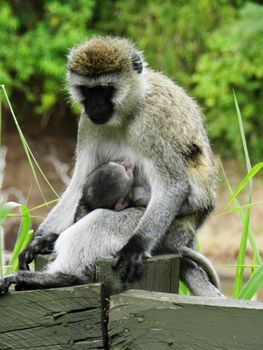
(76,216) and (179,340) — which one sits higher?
(76,216)

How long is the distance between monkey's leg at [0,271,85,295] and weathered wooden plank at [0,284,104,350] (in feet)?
0.85

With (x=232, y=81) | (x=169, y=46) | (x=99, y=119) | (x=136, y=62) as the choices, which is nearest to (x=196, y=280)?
(x=99, y=119)

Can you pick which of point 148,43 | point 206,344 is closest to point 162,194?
point 206,344

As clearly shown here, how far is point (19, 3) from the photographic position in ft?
53.6

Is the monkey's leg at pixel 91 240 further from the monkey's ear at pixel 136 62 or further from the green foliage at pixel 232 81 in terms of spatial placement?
the green foliage at pixel 232 81

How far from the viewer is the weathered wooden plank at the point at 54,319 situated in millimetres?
2719

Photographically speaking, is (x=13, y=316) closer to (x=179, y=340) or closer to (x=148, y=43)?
(x=179, y=340)

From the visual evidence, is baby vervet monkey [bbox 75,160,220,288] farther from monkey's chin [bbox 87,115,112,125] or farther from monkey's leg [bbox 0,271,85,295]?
monkey's leg [bbox 0,271,85,295]

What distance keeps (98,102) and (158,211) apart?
2.12 feet

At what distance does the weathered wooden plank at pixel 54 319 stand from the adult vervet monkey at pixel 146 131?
91cm

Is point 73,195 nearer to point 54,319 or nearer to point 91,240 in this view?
point 91,240

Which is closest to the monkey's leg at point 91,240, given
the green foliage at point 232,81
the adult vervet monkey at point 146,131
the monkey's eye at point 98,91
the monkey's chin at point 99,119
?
the adult vervet monkey at point 146,131

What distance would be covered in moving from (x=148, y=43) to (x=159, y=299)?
12883mm

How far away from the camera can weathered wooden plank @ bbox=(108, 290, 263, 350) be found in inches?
94.6
